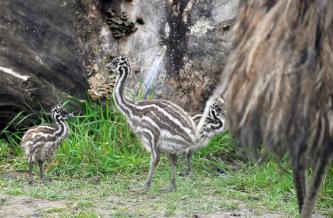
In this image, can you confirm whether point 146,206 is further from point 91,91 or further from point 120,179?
point 91,91

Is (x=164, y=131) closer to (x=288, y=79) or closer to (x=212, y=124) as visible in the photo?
(x=212, y=124)

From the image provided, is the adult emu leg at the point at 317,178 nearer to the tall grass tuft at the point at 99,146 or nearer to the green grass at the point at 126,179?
the green grass at the point at 126,179

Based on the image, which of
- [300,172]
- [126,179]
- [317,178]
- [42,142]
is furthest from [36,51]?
[317,178]

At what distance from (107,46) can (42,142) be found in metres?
1.17

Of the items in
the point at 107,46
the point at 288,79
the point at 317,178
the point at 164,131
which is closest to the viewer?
the point at 288,79

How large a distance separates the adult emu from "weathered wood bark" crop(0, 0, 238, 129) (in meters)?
4.21

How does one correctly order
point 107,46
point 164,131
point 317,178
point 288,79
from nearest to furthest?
point 288,79
point 317,178
point 164,131
point 107,46

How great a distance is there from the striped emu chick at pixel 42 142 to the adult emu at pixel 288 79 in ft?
13.2

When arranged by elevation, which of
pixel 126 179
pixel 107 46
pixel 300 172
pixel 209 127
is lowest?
pixel 126 179

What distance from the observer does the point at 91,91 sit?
7.48m

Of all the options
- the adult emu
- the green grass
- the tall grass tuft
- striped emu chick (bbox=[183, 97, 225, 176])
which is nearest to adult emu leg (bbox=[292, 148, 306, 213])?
the adult emu

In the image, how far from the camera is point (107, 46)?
294 inches

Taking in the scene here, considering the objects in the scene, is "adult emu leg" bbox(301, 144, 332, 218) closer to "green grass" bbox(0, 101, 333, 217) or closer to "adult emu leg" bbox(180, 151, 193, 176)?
"green grass" bbox(0, 101, 333, 217)

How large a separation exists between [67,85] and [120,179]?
124 centimetres
